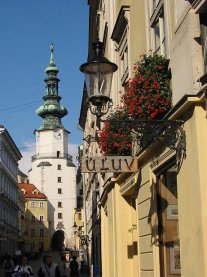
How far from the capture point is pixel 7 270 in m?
23.3

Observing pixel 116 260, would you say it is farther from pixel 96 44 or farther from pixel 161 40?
pixel 96 44

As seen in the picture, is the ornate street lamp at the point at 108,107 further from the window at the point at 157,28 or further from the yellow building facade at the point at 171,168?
the window at the point at 157,28

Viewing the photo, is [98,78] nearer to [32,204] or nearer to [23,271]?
[23,271]

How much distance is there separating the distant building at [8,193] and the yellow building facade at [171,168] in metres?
54.3

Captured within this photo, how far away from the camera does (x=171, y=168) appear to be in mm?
8055

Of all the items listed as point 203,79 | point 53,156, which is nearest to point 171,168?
point 203,79

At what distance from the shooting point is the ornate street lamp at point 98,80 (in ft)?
21.9

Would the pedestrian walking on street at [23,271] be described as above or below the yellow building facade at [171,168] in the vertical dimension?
below

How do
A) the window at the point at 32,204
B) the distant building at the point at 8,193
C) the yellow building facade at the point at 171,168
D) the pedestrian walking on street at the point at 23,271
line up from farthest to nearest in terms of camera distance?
the window at the point at 32,204, the distant building at the point at 8,193, the pedestrian walking on street at the point at 23,271, the yellow building facade at the point at 171,168

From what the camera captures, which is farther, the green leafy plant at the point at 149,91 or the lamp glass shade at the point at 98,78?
the green leafy plant at the point at 149,91

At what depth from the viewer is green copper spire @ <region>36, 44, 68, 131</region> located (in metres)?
111

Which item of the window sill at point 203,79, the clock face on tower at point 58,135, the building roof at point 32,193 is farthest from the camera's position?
the clock face on tower at point 58,135

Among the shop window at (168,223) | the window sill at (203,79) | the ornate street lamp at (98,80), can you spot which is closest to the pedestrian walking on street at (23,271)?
the shop window at (168,223)

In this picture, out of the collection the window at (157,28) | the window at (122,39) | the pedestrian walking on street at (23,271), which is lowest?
the pedestrian walking on street at (23,271)
